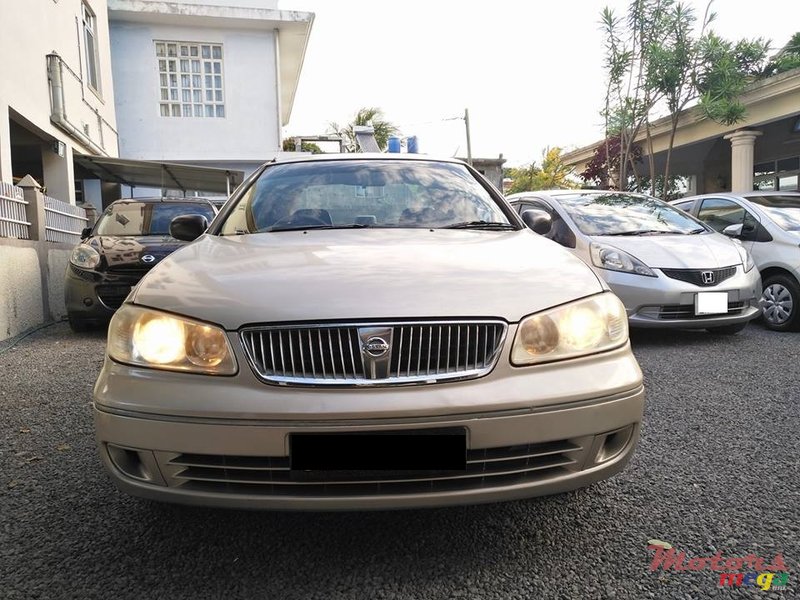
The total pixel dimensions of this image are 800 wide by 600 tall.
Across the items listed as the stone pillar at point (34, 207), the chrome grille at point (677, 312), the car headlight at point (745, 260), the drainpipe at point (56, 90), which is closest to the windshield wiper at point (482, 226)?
the chrome grille at point (677, 312)

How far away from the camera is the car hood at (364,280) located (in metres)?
1.84

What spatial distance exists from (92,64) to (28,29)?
4.54m

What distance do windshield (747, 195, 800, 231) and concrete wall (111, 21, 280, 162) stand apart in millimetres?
11487

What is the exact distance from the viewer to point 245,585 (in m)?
1.83

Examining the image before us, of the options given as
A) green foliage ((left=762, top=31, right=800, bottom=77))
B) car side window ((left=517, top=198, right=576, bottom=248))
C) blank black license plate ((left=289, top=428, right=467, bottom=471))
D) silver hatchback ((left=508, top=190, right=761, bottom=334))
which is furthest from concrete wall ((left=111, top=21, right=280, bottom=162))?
blank black license plate ((left=289, top=428, right=467, bottom=471))

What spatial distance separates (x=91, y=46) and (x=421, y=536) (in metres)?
13.8

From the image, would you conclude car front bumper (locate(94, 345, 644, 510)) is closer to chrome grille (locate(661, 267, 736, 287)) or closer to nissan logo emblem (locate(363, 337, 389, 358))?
nissan logo emblem (locate(363, 337, 389, 358))

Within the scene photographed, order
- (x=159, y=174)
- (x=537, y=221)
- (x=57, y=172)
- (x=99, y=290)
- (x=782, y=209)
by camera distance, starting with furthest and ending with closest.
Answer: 1. (x=159, y=174)
2. (x=57, y=172)
3. (x=782, y=209)
4. (x=99, y=290)
5. (x=537, y=221)

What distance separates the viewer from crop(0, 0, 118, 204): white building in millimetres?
7941

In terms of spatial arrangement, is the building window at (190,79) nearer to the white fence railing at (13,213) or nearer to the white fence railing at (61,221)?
the white fence railing at (61,221)

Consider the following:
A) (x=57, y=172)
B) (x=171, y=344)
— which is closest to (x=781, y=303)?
(x=171, y=344)

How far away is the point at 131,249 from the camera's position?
5977mm

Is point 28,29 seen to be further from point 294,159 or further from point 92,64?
point 294,159

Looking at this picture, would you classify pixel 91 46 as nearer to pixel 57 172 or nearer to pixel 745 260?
pixel 57 172
